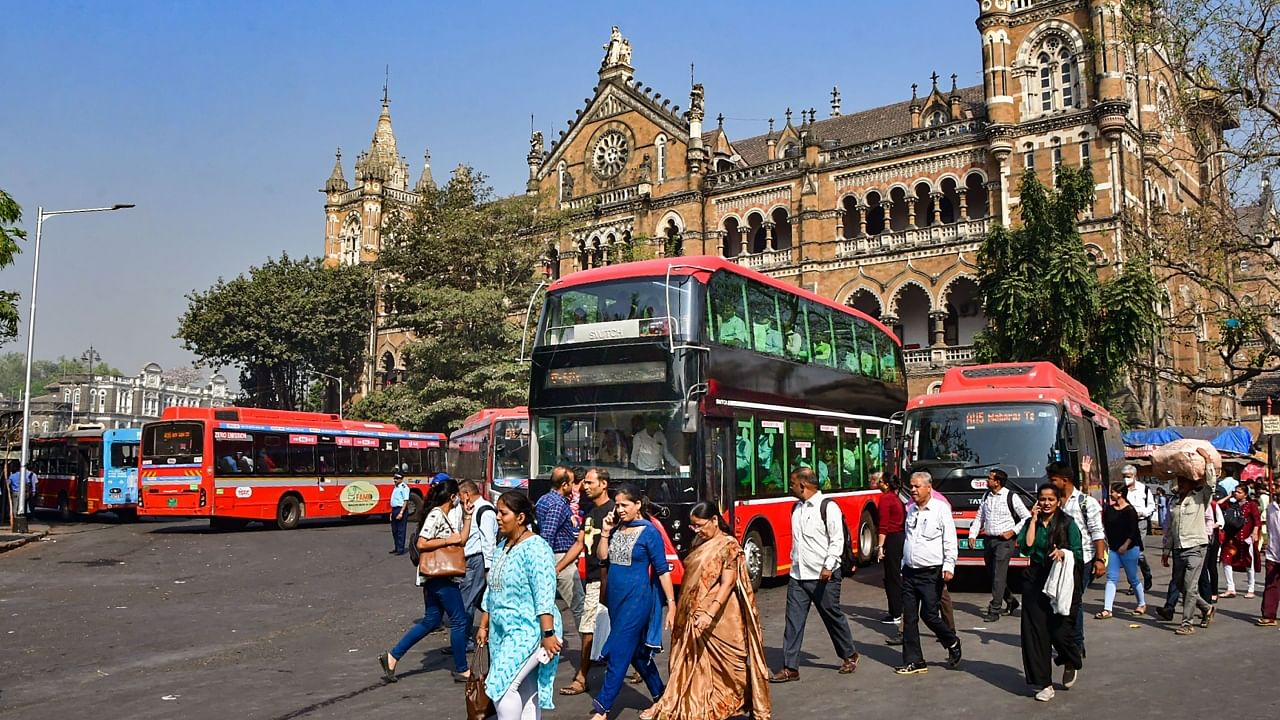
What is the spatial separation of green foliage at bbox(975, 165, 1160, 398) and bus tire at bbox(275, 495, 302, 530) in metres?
19.8

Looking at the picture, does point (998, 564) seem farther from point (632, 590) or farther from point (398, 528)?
point (398, 528)

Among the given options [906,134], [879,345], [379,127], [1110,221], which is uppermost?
[379,127]

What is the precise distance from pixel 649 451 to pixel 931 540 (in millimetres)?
4257

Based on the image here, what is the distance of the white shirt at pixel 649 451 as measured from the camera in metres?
11.7

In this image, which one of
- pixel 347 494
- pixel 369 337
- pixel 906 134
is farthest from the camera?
pixel 369 337

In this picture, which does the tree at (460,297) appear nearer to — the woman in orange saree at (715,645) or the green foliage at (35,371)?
the woman in orange saree at (715,645)

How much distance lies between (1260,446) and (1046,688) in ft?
98.4

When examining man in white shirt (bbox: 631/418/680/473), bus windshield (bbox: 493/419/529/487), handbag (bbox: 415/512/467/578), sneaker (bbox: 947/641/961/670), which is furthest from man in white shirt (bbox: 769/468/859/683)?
bus windshield (bbox: 493/419/529/487)

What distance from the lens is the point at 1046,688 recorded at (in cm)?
733

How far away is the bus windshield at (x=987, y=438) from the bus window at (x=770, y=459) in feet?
5.94

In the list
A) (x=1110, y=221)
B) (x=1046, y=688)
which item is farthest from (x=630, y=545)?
(x=1110, y=221)

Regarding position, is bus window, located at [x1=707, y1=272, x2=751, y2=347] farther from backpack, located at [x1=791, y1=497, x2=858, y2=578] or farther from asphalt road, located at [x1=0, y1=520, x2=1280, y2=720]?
asphalt road, located at [x1=0, y1=520, x2=1280, y2=720]

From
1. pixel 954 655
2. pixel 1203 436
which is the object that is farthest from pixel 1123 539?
pixel 1203 436

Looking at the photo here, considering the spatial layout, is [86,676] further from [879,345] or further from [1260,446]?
[1260,446]
